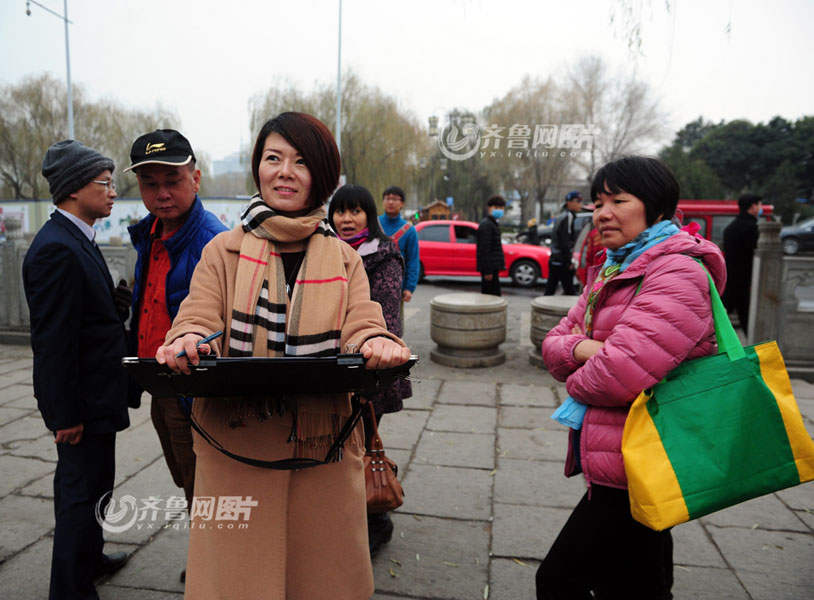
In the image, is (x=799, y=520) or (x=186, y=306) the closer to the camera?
(x=186, y=306)

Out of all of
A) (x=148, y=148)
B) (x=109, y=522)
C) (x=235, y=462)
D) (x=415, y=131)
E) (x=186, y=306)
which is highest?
(x=415, y=131)

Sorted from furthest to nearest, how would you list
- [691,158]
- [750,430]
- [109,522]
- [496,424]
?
[691,158], [496,424], [109,522], [750,430]

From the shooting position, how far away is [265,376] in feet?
4.21

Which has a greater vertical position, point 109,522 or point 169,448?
point 169,448

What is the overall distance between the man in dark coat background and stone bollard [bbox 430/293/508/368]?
11.0ft

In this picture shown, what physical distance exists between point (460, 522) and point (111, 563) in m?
1.63

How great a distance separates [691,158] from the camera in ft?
131

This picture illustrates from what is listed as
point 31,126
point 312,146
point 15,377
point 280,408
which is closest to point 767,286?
point 312,146

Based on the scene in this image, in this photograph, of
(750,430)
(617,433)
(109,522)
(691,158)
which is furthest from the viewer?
(691,158)

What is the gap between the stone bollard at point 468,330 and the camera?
6.06 meters

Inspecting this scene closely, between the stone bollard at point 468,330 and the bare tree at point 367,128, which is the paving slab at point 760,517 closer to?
the stone bollard at point 468,330

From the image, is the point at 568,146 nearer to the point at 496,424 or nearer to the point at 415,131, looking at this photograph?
the point at 496,424

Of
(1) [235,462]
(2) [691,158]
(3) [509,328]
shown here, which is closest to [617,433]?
(1) [235,462]

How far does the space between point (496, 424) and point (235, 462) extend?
3214 mm
